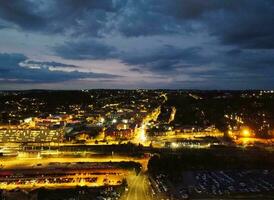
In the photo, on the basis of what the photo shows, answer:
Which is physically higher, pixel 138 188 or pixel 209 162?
pixel 209 162

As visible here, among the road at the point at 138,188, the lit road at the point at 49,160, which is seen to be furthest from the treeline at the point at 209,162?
the lit road at the point at 49,160

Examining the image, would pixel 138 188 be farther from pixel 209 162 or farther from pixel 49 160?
pixel 49 160

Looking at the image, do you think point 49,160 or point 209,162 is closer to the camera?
point 209,162

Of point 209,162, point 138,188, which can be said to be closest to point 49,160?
point 138,188

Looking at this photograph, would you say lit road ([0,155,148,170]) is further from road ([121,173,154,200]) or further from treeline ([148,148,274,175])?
road ([121,173,154,200])

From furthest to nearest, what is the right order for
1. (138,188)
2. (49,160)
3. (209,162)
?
(49,160) → (209,162) → (138,188)

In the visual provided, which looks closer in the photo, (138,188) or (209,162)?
(138,188)

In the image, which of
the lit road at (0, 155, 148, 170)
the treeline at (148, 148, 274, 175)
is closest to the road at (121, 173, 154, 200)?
the treeline at (148, 148, 274, 175)

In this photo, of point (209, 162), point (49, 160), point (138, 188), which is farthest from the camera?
point (49, 160)

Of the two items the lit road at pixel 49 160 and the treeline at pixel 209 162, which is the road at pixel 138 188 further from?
the lit road at pixel 49 160
